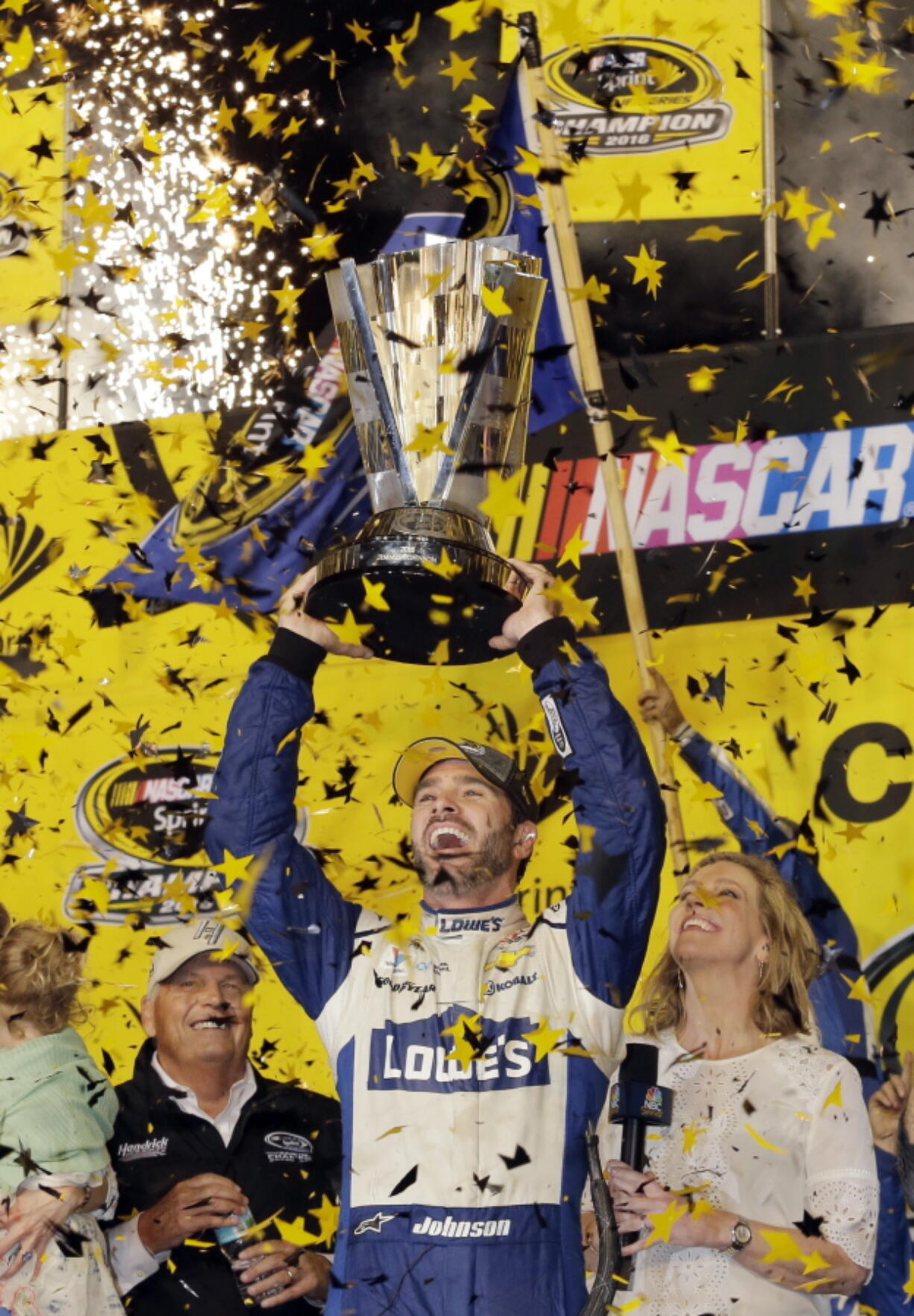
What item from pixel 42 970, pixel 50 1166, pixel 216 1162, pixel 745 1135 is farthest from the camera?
pixel 42 970

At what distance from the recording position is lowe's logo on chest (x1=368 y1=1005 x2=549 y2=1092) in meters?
2.97

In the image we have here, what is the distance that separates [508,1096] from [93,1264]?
0.86 m

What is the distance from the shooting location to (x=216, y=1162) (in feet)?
10.2

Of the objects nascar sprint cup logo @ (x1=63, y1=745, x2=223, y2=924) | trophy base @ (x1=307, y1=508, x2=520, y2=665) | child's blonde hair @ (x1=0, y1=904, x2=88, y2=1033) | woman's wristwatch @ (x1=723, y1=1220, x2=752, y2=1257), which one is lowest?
woman's wristwatch @ (x1=723, y1=1220, x2=752, y2=1257)

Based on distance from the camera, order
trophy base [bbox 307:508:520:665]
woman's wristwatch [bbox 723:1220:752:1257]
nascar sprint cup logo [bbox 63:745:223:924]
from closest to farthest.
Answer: woman's wristwatch [bbox 723:1220:752:1257] < trophy base [bbox 307:508:520:665] < nascar sprint cup logo [bbox 63:745:223:924]

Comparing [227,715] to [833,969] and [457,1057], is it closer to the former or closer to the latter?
[457,1057]

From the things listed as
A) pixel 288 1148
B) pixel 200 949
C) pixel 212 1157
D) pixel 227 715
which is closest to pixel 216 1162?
pixel 212 1157

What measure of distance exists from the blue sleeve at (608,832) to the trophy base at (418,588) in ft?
0.69

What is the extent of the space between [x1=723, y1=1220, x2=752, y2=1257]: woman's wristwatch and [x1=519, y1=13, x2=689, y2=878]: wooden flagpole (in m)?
0.80

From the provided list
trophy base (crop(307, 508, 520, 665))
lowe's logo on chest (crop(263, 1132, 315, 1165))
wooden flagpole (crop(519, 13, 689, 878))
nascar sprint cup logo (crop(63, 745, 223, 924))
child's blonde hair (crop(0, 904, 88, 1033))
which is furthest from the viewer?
nascar sprint cup logo (crop(63, 745, 223, 924))

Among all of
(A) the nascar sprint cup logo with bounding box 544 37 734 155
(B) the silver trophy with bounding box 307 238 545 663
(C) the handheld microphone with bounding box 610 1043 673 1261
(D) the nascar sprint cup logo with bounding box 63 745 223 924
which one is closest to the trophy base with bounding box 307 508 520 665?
(B) the silver trophy with bounding box 307 238 545 663

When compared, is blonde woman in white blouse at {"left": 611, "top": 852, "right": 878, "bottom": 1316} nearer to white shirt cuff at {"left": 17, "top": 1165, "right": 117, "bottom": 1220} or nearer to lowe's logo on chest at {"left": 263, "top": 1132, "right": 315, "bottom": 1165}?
Result: lowe's logo on chest at {"left": 263, "top": 1132, "right": 315, "bottom": 1165}

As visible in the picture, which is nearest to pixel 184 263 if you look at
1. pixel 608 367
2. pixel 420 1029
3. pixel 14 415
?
pixel 14 415

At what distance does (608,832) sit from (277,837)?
654 millimetres
